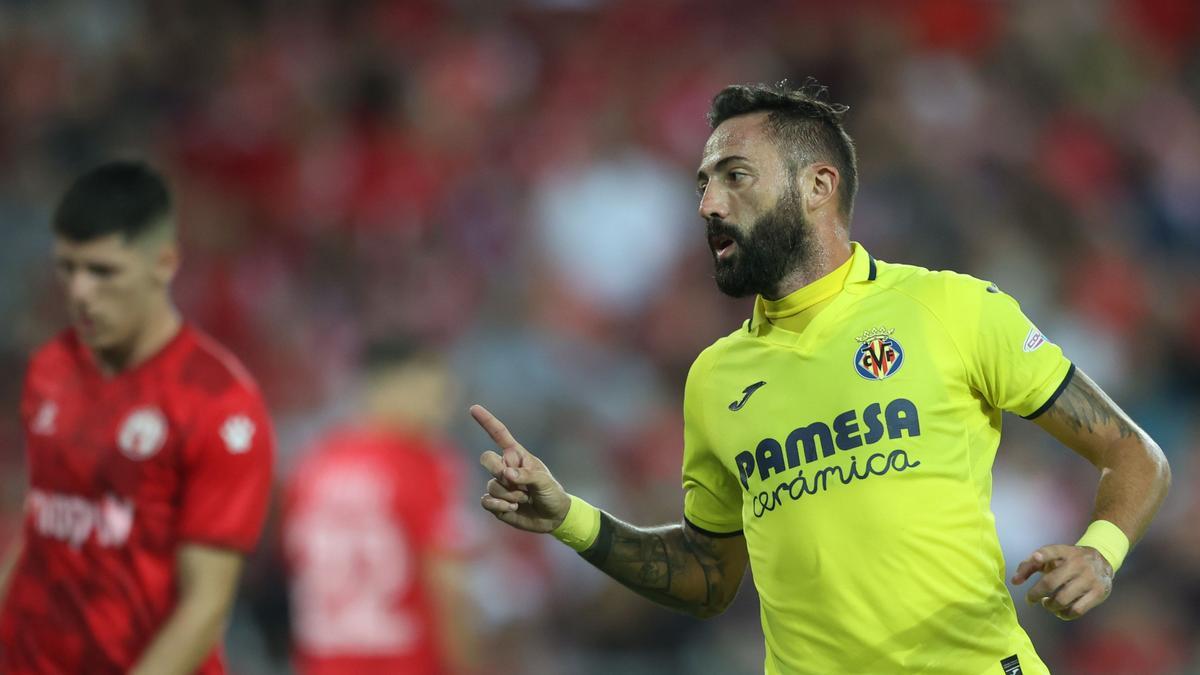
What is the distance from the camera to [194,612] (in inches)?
163

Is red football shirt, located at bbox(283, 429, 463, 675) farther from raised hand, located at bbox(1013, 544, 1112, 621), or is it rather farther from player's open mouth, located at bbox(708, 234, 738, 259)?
raised hand, located at bbox(1013, 544, 1112, 621)

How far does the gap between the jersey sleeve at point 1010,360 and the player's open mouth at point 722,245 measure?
0.56m

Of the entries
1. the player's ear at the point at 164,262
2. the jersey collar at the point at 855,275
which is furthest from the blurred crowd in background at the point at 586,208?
the jersey collar at the point at 855,275

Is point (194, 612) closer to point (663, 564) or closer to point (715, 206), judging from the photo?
point (663, 564)

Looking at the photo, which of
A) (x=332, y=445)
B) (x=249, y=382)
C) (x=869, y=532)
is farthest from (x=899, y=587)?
(x=332, y=445)

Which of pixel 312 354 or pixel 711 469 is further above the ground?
pixel 711 469

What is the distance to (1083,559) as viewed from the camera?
127 inches

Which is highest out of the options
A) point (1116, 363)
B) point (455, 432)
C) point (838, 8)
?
point (838, 8)

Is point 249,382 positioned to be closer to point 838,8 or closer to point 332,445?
point 332,445

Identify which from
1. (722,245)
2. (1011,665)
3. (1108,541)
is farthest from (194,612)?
(1108,541)

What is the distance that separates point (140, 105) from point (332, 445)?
16.3 ft

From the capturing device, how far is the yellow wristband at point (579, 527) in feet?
12.7

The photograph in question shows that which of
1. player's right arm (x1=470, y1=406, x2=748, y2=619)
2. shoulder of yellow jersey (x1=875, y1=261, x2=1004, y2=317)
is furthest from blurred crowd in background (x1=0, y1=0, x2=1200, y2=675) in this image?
shoulder of yellow jersey (x1=875, y1=261, x2=1004, y2=317)

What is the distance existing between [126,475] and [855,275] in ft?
6.68
